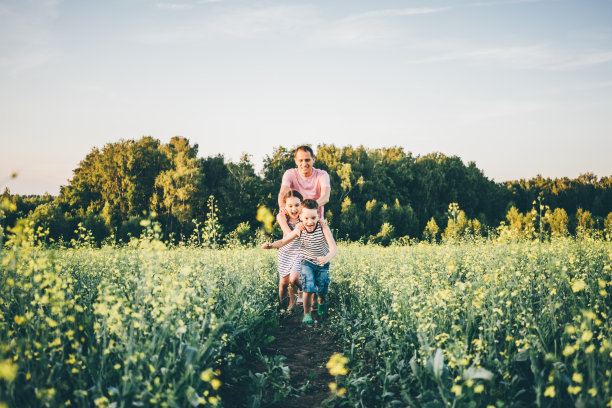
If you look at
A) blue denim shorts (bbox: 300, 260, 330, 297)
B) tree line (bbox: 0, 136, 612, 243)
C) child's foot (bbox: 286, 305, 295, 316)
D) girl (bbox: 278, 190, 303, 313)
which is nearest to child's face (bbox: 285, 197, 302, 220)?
girl (bbox: 278, 190, 303, 313)

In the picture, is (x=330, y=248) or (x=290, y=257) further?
(x=290, y=257)

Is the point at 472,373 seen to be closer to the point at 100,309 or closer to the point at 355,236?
the point at 100,309

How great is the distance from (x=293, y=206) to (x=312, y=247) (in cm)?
74

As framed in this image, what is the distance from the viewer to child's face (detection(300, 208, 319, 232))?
18.0ft

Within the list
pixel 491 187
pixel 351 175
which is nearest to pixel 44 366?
pixel 351 175

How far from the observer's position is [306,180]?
623 cm

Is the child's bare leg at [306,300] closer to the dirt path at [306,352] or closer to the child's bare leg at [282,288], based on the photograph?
the dirt path at [306,352]

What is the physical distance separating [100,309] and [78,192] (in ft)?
108

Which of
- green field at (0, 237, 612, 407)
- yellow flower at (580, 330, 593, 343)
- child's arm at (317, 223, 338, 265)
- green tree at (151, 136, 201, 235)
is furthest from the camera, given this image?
green tree at (151, 136, 201, 235)

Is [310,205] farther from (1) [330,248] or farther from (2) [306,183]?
(2) [306,183]

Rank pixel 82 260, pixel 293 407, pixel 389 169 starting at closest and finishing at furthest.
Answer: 1. pixel 293 407
2. pixel 82 260
3. pixel 389 169

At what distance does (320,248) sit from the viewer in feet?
18.2

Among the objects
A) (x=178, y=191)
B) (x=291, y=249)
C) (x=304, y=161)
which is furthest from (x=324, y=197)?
(x=178, y=191)

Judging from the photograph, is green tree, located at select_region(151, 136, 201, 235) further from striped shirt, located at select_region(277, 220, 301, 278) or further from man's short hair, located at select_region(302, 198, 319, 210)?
man's short hair, located at select_region(302, 198, 319, 210)
